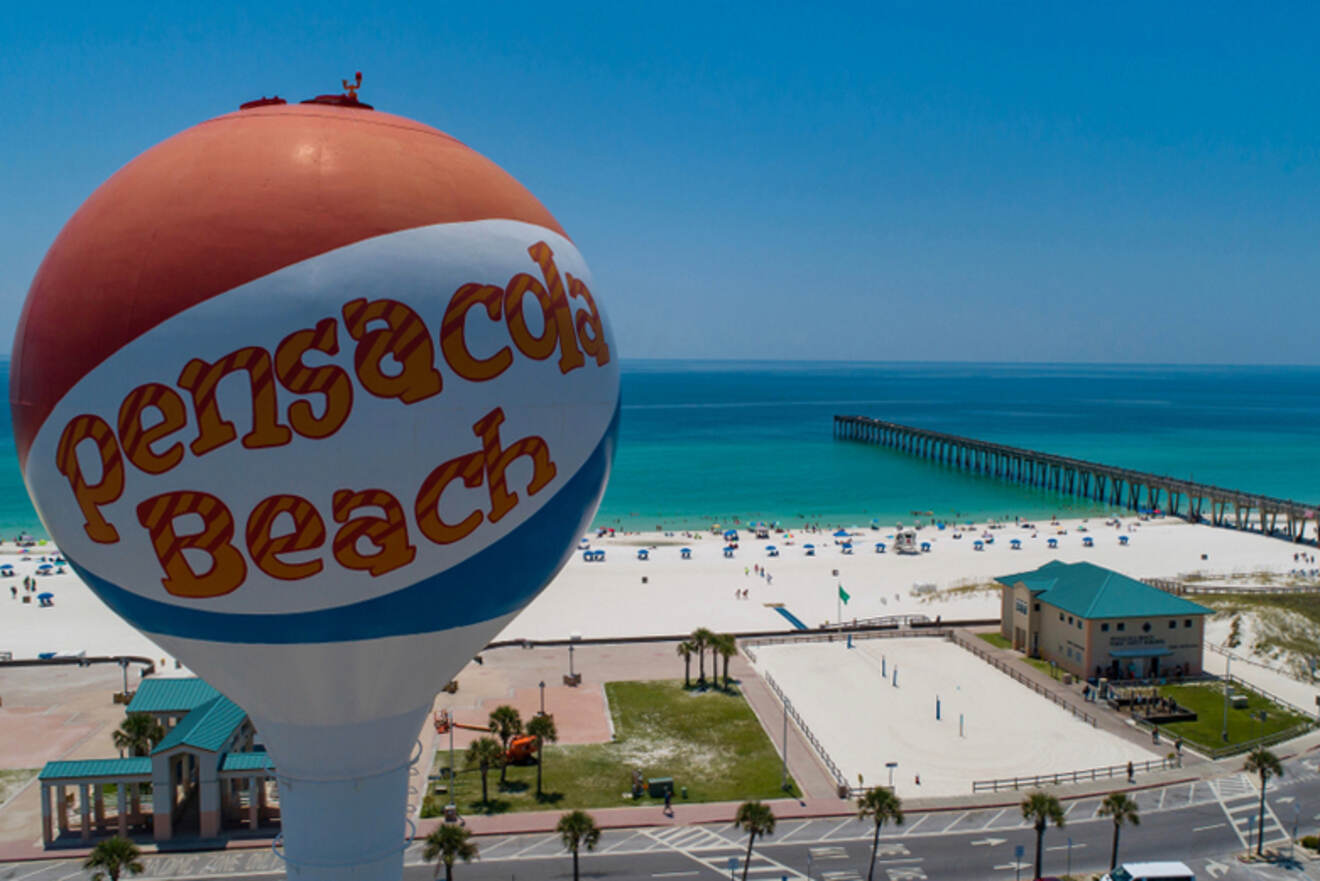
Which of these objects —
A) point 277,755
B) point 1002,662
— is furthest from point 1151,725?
point 277,755

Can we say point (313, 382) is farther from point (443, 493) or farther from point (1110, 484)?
point (1110, 484)

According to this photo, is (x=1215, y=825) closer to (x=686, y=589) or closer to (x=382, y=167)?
(x=382, y=167)

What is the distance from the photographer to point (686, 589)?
2170 inches

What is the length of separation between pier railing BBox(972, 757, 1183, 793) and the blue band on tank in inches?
825

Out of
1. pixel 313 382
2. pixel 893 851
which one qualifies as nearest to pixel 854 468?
pixel 893 851

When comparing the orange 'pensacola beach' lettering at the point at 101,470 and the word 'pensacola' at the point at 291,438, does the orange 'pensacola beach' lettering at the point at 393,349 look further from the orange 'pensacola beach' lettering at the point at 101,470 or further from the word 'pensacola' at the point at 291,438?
the orange 'pensacola beach' lettering at the point at 101,470

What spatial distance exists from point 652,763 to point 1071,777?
41.9 feet

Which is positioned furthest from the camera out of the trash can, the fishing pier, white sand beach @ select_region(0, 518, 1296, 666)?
the fishing pier

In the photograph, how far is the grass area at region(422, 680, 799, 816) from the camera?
1125 inches

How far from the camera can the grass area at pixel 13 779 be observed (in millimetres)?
29266

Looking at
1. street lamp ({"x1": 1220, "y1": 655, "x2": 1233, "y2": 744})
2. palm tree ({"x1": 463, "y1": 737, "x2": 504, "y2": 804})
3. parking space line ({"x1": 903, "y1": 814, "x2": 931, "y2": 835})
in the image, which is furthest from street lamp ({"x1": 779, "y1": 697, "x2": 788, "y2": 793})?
street lamp ({"x1": 1220, "y1": 655, "x2": 1233, "y2": 744})

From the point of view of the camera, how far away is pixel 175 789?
88.6 feet

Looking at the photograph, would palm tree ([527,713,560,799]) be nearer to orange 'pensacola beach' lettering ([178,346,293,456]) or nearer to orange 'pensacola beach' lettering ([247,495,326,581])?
orange 'pensacola beach' lettering ([247,495,326,581])

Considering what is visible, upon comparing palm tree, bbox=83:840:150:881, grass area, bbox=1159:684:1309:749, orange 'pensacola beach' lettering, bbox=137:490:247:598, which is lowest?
grass area, bbox=1159:684:1309:749
